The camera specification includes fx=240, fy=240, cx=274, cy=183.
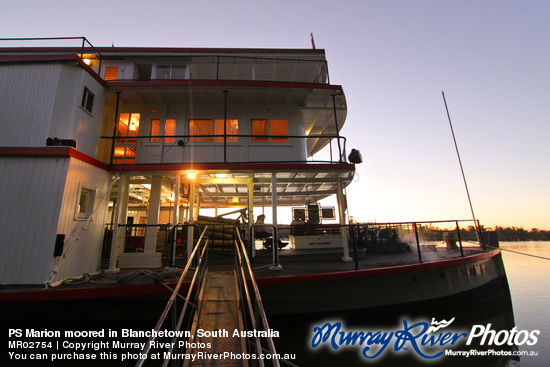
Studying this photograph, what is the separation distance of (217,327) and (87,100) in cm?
847

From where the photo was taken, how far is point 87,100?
8.02 meters

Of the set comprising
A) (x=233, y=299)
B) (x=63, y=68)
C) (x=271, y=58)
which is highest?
(x=271, y=58)

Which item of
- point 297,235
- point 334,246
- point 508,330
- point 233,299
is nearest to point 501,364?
point 508,330

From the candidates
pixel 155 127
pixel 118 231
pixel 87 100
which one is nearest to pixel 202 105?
pixel 155 127

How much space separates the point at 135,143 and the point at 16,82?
3626 mm

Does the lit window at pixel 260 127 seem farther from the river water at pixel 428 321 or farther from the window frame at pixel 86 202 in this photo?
the river water at pixel 428 321

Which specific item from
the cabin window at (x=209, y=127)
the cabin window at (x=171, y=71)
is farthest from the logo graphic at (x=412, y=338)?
the cabin window at (x=171, y=71)

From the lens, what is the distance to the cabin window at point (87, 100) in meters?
7.76

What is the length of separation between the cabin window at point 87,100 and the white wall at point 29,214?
2581 mm

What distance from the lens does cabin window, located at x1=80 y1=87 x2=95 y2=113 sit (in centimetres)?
776

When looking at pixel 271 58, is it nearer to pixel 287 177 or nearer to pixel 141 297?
pixel 287 177

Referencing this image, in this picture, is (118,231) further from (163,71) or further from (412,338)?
(412,338)

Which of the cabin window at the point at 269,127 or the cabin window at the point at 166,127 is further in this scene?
the cabin window at the point at 269,127

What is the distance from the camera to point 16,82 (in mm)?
Answer: 7070
